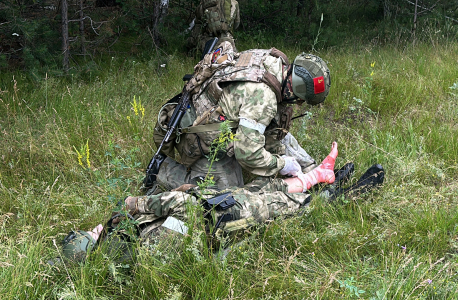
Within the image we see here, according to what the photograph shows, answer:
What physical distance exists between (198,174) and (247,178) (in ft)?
1.72

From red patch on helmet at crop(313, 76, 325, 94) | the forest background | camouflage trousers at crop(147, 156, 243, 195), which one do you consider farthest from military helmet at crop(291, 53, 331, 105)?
camouflage trousers at crop(147, 156, 243, 195)

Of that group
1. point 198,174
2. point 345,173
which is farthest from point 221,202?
point 345,173

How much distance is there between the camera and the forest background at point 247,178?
245 centimetres

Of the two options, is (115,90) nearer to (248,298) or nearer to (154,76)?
(154,76)

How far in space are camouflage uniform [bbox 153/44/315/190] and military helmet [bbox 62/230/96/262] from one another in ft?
3.61

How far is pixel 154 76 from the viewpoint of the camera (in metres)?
5.91

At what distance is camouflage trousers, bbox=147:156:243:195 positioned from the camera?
12.0 ft

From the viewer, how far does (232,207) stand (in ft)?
9.90

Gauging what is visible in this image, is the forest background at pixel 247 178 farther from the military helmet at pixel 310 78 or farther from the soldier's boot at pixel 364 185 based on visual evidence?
the military helmet at pixel 310 78

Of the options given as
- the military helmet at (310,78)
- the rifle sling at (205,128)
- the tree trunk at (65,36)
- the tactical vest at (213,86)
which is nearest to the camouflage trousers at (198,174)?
the tactical vest at (213,86)

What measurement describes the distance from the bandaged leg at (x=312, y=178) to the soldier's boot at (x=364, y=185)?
21cm

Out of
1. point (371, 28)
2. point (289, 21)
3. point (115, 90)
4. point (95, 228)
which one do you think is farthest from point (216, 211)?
point (371, 28)

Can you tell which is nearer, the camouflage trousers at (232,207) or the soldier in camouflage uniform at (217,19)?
the camouflage trousers at (232,207)

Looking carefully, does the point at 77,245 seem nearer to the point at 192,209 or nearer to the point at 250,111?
the point at 192,209
